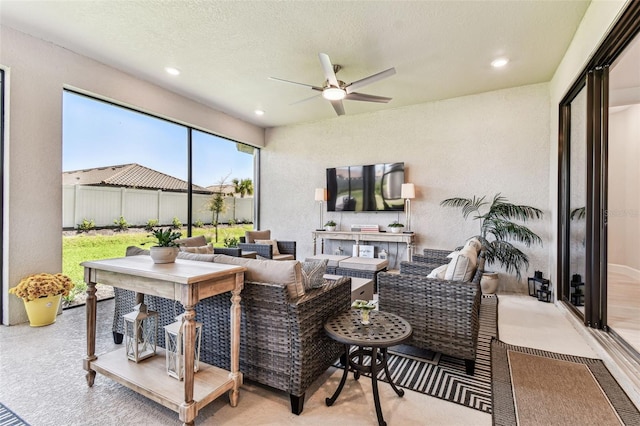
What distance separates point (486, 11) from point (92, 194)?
17.0 ft

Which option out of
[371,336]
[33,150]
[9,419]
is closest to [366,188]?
[371,336]

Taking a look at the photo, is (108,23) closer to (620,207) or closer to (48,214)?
(48,214)

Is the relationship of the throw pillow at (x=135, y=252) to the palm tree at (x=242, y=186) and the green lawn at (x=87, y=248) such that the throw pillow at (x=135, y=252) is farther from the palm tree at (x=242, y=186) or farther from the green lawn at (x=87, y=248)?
the palm tree at (x=242, y=186)

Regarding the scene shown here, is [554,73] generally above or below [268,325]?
above

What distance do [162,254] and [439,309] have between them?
2051mm

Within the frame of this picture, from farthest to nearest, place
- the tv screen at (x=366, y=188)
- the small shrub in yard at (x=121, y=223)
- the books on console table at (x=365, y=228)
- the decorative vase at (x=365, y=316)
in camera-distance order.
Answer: the books on console table at (x=365, y=228)
the tv screen at (x=366, y=188)
the small shrub in yard at (x=121, y=223)
the decorative vase at (x=365, y=316)

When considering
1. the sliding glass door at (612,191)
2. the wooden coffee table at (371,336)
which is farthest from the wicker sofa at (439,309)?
the sliding glass door at (612,191)

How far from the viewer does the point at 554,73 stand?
4.12 m

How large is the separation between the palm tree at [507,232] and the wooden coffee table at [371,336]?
3.15 m

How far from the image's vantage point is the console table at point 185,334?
1592mm

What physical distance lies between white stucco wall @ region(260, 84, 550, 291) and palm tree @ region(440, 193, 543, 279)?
0.42 ft

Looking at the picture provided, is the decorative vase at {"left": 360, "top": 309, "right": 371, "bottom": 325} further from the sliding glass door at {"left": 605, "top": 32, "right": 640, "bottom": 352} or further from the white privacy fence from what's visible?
the white privacy fence

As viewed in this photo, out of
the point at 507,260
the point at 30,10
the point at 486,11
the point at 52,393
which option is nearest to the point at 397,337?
the point at 52,393

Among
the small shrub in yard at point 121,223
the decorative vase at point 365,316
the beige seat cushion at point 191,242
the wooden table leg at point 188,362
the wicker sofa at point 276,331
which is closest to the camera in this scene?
the wooden table leg at point 188,362
